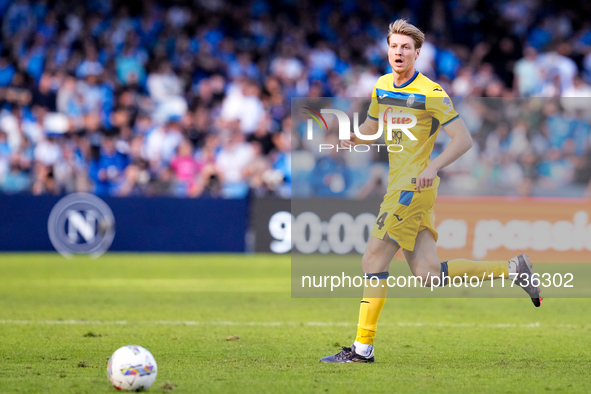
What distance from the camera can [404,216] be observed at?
5.76 metres

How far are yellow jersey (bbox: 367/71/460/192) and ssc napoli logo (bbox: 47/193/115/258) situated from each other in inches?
387

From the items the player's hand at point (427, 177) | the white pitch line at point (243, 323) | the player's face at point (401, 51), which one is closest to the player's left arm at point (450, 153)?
the player's hand at point (427, 177)

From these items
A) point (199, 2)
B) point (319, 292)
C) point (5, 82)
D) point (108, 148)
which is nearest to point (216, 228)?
point (108, 148)

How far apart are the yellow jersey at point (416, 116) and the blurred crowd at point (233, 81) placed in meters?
7.79

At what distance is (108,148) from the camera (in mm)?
15945

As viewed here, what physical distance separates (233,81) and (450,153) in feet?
43.3

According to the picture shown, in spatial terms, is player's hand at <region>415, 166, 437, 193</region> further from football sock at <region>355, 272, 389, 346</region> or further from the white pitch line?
the white pitch line

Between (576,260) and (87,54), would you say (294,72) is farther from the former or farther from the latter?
(576,260)

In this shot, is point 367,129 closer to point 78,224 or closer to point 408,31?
point 408,31

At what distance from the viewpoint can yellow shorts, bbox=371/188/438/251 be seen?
5766 mm

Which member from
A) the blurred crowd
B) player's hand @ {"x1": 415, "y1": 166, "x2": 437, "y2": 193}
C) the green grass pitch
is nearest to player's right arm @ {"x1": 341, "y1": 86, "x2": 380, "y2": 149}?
player's hand @ {"x1": 415, "y1": 166, "x2": 437, "y2": 193}

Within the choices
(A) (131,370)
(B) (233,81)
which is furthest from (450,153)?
(B) (233,81)

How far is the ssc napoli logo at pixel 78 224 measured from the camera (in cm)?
1480

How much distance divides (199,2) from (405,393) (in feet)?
56.6
